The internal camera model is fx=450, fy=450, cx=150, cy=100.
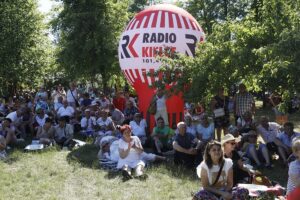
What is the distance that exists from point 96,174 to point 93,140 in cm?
374

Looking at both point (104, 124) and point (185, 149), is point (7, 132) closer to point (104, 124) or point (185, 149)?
point (104, 124)

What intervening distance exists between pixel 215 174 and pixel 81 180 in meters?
3.81

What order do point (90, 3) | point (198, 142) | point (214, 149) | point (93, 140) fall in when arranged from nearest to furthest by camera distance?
1. point (214, 149)
2. point (198, 142)
3. point (93, 140)
4. point (90, 3)

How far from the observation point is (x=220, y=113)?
12.2m

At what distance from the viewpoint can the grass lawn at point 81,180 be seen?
321 inches

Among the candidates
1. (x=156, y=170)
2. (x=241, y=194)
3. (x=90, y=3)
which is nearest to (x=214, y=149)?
(x=241, y=194)

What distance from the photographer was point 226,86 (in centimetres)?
1046

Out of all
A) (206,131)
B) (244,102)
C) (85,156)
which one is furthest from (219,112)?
(85,156)

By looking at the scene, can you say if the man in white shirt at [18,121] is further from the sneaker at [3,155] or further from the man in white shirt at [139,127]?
the man in white shirt at [139,127]

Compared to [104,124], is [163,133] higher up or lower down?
lower down

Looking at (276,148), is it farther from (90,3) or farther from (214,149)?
(90,3)

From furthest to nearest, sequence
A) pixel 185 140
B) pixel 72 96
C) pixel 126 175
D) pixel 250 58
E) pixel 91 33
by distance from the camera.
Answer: pixel 91 33 < pixel 72 96 < pixel 185 140 < pixel 126 175 < pixel 250 58

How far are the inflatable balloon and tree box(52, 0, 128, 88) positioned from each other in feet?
24.2

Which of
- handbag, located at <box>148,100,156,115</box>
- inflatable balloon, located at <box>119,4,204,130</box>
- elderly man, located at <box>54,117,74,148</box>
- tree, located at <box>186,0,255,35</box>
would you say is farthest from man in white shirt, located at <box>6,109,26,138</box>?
tree, located at <box>186,0,255,35</box>
